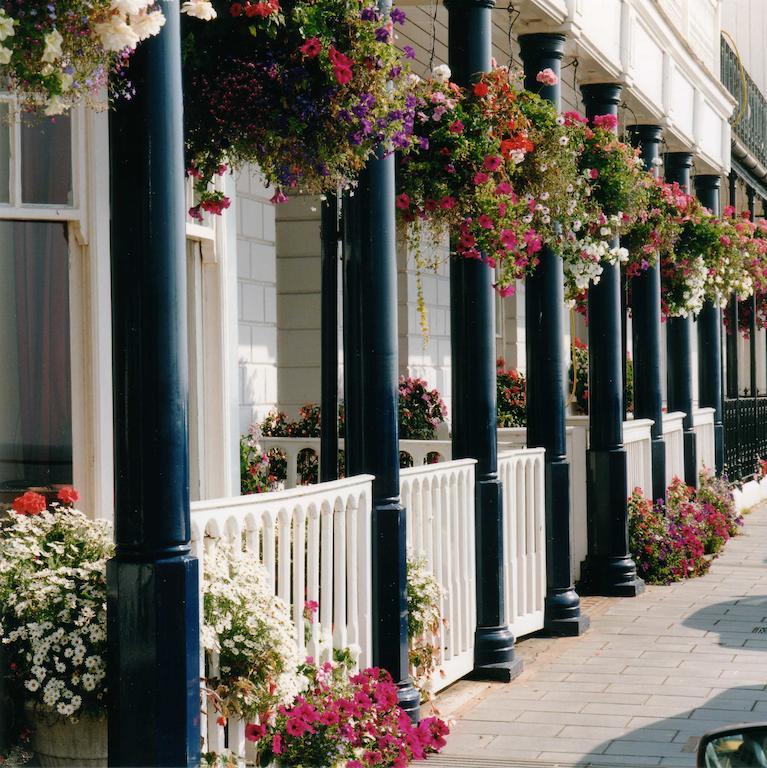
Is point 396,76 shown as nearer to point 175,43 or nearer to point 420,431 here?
point 175,43

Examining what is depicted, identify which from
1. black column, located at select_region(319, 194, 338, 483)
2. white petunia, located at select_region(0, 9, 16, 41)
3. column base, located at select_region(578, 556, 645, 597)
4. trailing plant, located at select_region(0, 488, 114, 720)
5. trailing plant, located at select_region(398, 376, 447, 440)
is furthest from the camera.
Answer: column base, located at select_region(578, 556, 645, 597)

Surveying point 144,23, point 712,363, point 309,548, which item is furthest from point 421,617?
point 712,363

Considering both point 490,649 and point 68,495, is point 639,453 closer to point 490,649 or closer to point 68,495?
point 490,649

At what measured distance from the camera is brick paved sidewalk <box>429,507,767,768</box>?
6.45m

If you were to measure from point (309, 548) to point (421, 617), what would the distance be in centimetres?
137

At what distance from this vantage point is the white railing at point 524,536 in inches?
338

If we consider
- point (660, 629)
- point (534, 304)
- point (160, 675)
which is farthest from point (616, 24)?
point (160, 675)


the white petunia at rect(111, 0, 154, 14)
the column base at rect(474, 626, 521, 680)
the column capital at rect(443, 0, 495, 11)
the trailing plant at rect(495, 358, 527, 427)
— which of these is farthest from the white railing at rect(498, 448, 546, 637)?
the white petunia at rect(111, 0, 154, 14)

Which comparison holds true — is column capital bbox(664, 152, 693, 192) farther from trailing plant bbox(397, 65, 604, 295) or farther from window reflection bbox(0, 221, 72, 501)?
window reflection bbox(0, 221, 72, 501)

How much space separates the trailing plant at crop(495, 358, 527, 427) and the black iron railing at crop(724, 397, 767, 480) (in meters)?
5.23

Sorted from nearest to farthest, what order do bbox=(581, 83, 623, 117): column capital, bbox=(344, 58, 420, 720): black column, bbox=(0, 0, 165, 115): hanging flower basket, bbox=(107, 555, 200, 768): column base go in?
bbox=(0, 0, 165, 115): hanging flower basket < bbox=(107, 555, 200, 768): column base < bbox=(344, 58, 420, 720): black column < bbox=(581, 83, 623, 117): column capital

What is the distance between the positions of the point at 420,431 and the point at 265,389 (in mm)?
1261

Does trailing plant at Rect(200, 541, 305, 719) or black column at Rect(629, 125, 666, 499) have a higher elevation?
black column at Rect(629, 125, 666, 499)

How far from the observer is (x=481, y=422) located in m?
7.88
